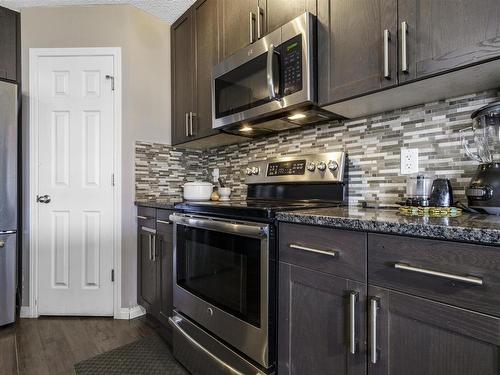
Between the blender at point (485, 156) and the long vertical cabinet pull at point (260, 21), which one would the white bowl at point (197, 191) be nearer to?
the long vertical cabinet pull at point (260, 21)

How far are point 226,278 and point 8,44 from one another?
8.49ft

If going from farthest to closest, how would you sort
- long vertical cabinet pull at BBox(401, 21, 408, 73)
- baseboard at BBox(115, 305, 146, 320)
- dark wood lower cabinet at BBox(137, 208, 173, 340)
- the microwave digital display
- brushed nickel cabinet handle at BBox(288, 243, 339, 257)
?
baseboard at BBox(115, 305, 146, 320)
dark wood lower cabinet at BBox(137, 208, 173, 340)
the microwave digital display
long vertical cabinet pull at BBox(401, 21, 408, 73)
brushed nickel cabinet handle at BBox(288, 243, 339, 257)

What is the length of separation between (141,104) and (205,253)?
5.07 ft

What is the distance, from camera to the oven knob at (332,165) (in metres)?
1.62

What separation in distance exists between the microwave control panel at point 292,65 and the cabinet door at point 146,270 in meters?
1.36

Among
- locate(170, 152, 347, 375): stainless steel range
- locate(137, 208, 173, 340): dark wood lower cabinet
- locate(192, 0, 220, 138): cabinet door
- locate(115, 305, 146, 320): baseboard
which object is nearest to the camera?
locate(170, 152, 347, 375): stainless steel range

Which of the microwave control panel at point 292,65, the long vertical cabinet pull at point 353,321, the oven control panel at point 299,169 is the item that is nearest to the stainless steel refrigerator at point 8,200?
the oven control panel at point 299,169

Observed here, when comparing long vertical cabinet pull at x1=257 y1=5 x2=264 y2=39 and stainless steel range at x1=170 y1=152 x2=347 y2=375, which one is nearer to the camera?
stainless steel range at x1=170 y1=152 x2=347 y2=375

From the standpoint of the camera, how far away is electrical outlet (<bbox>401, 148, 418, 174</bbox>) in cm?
140

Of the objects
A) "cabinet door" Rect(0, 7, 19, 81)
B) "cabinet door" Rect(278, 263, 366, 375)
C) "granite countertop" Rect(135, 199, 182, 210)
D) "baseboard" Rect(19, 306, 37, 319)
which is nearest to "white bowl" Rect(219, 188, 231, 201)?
"granite countertop" Rect(135, 199, 182, 210)

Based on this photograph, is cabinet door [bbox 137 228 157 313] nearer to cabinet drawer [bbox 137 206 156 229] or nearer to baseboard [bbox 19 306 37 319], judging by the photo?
cabinet drawer [bbox 137 206 156 229]

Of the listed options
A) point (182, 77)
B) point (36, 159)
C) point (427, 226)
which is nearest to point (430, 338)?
Result: point (427, 226)

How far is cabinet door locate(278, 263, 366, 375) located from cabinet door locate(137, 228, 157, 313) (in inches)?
48.1

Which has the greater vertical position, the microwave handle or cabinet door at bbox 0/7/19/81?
cabinet door at bbox 0/7/19/81
